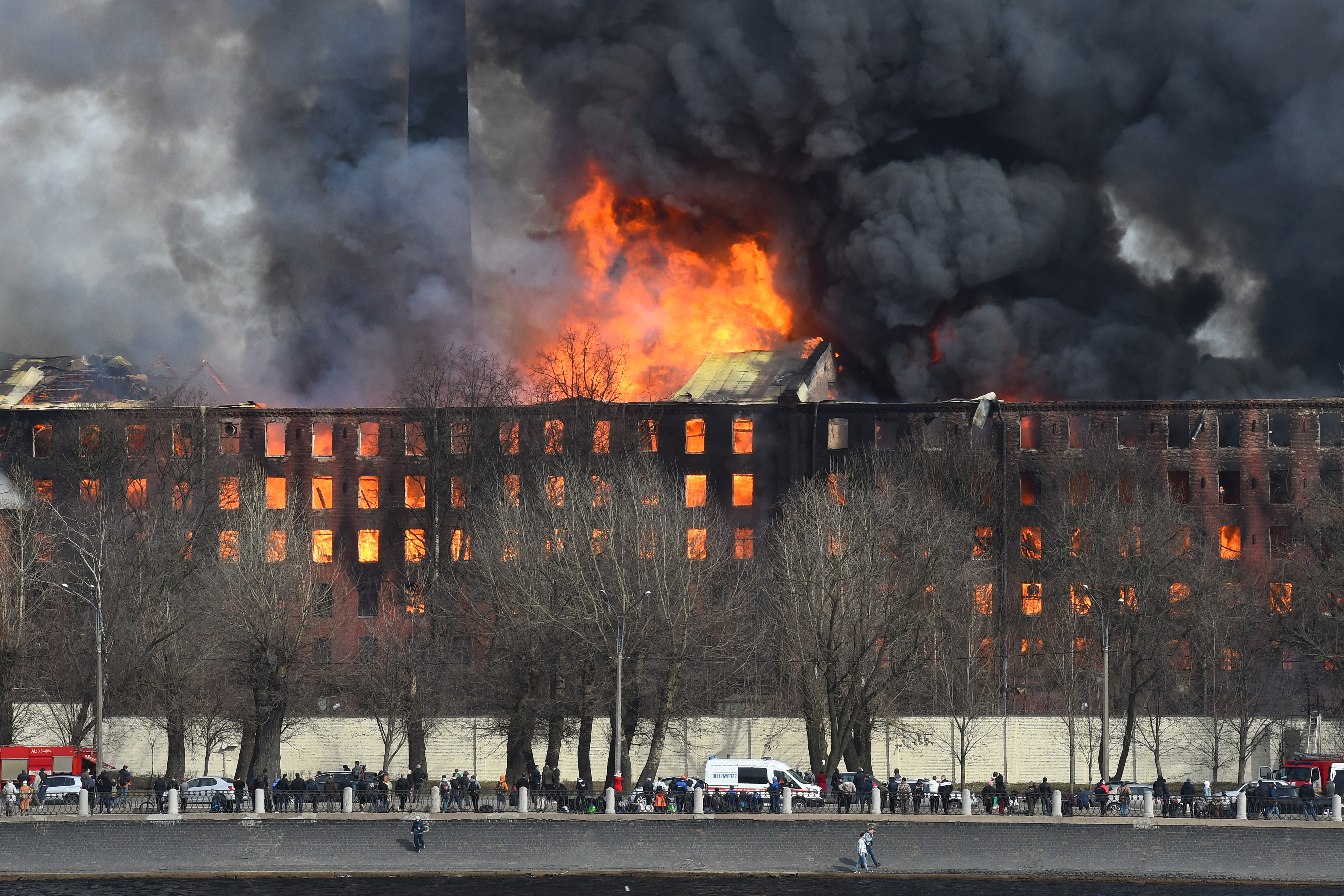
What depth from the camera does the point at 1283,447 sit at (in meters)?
86.3

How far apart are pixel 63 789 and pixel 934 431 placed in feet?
156

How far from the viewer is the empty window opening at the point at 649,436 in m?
84.7

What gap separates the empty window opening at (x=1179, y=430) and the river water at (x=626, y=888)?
133 ft

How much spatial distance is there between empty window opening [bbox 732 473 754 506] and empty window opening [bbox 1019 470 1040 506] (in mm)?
13921

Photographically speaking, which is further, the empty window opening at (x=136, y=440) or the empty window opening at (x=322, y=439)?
the empty window opening at (x=322, y=439)

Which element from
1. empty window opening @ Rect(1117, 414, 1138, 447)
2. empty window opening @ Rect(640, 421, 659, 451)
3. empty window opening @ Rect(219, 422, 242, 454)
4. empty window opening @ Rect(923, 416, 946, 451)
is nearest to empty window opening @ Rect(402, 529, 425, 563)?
empty window opening @ Rect(219, 422, 242, 454)


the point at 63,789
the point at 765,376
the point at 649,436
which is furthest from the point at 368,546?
the point at 63,789

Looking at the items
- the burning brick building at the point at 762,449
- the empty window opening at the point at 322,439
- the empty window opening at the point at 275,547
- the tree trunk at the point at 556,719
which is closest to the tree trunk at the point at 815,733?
the tree trunk at the point at 556,719

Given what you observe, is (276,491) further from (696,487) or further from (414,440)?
(696,487)

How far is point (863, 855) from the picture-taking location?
48.3m

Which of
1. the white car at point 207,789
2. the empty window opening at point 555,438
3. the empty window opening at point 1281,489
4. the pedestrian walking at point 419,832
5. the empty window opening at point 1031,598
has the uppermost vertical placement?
the empty window opening at point 555,438

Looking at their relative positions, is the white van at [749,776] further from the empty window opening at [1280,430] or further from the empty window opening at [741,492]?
the empty window opening at [1280,430]

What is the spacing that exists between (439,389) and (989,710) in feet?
96.3

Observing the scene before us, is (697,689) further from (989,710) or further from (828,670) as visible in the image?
(989,710)
